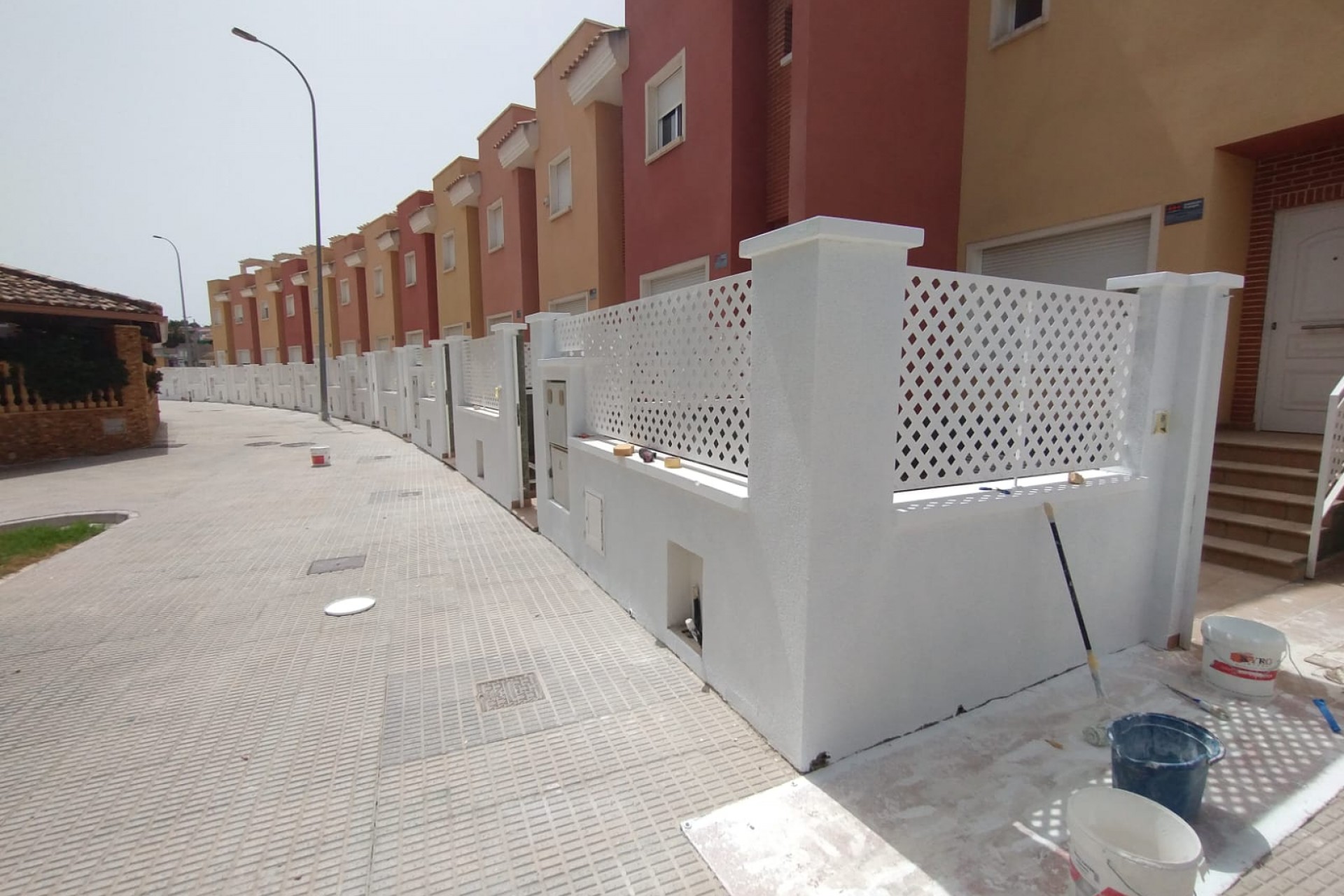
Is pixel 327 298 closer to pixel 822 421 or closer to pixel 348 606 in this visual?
pixel 348 606

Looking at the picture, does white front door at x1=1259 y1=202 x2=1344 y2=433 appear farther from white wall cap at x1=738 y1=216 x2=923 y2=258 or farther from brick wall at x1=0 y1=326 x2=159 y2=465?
brick wall at x1=0 y1=326 x2=159 y2=465

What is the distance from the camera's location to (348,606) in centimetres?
434

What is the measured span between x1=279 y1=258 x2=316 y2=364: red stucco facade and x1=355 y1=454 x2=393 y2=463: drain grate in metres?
22.4

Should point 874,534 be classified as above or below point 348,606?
above

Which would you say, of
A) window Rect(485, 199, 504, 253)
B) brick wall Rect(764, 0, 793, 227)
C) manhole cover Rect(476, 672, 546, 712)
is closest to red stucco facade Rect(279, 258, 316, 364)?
window Rect(485, 199, 504, 253)

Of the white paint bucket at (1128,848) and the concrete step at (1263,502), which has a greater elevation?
the concrete step at (1263,502)

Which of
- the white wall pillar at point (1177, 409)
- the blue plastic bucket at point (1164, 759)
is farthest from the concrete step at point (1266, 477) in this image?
the blue plastic bucket at point (1164, 759)

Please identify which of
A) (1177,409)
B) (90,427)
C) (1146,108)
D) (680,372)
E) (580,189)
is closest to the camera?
(1177,409)

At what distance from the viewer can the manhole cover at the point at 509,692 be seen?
3076mm

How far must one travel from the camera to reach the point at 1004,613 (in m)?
3.02

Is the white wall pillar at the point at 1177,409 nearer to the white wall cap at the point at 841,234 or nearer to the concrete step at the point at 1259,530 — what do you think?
the concrete step at the point at 1259,530

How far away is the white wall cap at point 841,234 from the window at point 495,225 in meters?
13.3

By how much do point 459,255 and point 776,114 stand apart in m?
11.8

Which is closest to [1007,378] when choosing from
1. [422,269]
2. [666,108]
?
[666,108]
